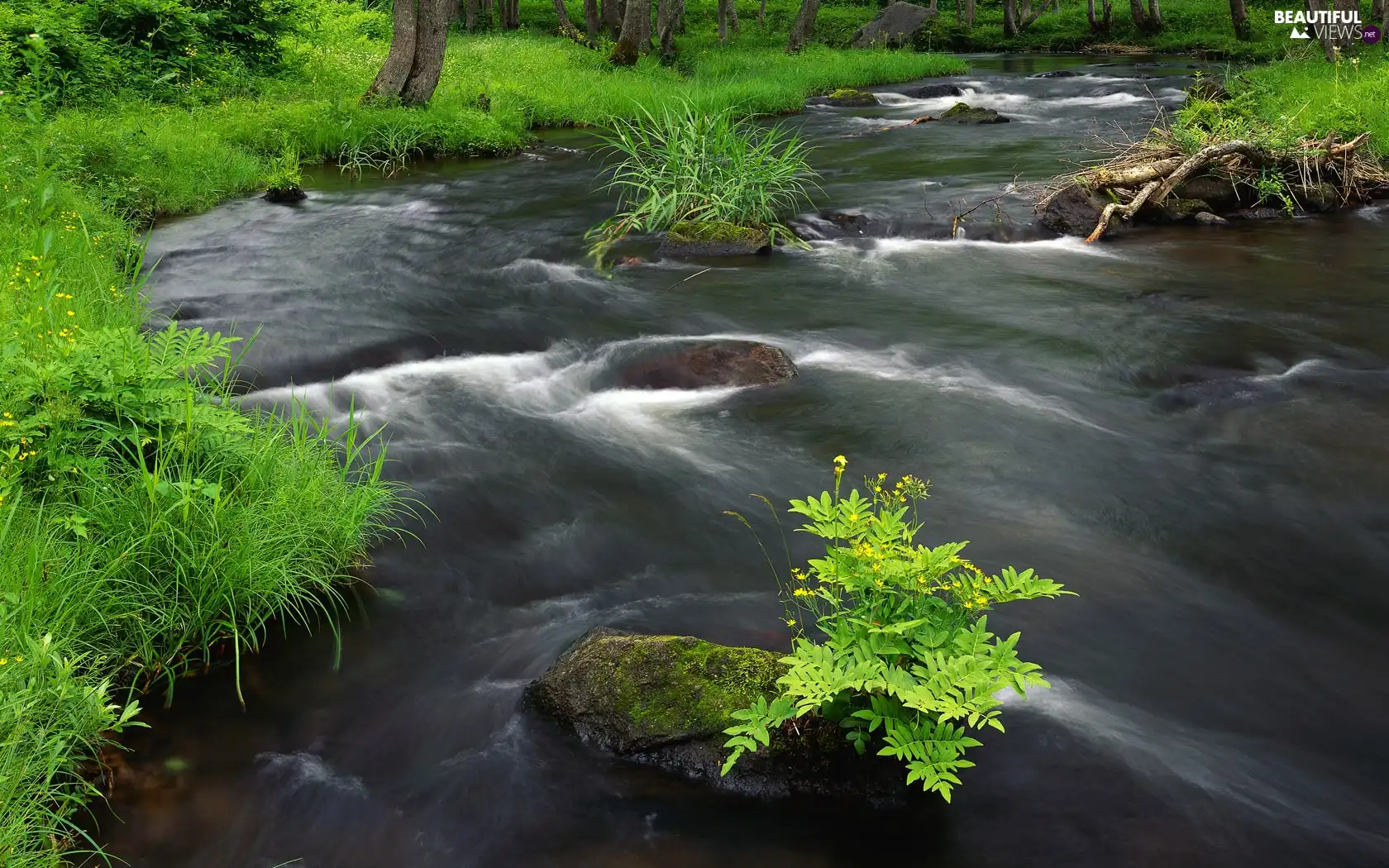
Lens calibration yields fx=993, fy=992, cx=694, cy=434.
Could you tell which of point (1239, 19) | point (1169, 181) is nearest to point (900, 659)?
point (1169, 181)

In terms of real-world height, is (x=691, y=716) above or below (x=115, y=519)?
below

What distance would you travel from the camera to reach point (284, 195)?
41.6 ft

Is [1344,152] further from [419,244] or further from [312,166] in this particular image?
[312,166]

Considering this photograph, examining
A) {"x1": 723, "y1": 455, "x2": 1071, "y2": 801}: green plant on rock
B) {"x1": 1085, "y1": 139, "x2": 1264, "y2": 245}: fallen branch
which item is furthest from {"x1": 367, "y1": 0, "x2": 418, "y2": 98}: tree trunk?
{"x1": 723, "y1": 455, "x2": 1071, "y2": 801}: green plant on rock

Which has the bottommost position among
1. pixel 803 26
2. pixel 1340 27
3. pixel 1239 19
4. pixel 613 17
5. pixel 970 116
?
pixel 970 116

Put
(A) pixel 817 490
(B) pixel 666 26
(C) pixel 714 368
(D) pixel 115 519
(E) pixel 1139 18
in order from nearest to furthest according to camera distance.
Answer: (D) pixel 115 519 < (A) pixel 817 490 < (C) pixel 714 368 < (B) pixel 666 26 < (E) pixel 1139 18

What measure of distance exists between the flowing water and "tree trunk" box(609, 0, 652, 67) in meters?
13.7

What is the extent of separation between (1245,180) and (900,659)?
10.7 m

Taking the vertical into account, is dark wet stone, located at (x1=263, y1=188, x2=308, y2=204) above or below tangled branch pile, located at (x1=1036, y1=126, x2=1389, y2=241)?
above

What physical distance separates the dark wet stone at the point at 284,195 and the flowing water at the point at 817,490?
0.63 m

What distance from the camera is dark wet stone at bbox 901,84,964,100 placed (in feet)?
76.7

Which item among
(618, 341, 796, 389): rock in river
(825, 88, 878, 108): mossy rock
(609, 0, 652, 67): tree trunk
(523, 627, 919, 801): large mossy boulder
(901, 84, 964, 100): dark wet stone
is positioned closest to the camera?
(523, 627, 919, 801): large mossy boulder

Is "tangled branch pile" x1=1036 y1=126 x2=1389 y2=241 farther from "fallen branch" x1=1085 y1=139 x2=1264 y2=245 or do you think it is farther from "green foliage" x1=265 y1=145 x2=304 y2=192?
"green foliage" x1=265 y1=145 x2=304 y2=192

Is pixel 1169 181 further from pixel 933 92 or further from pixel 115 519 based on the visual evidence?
pixel 933 92
